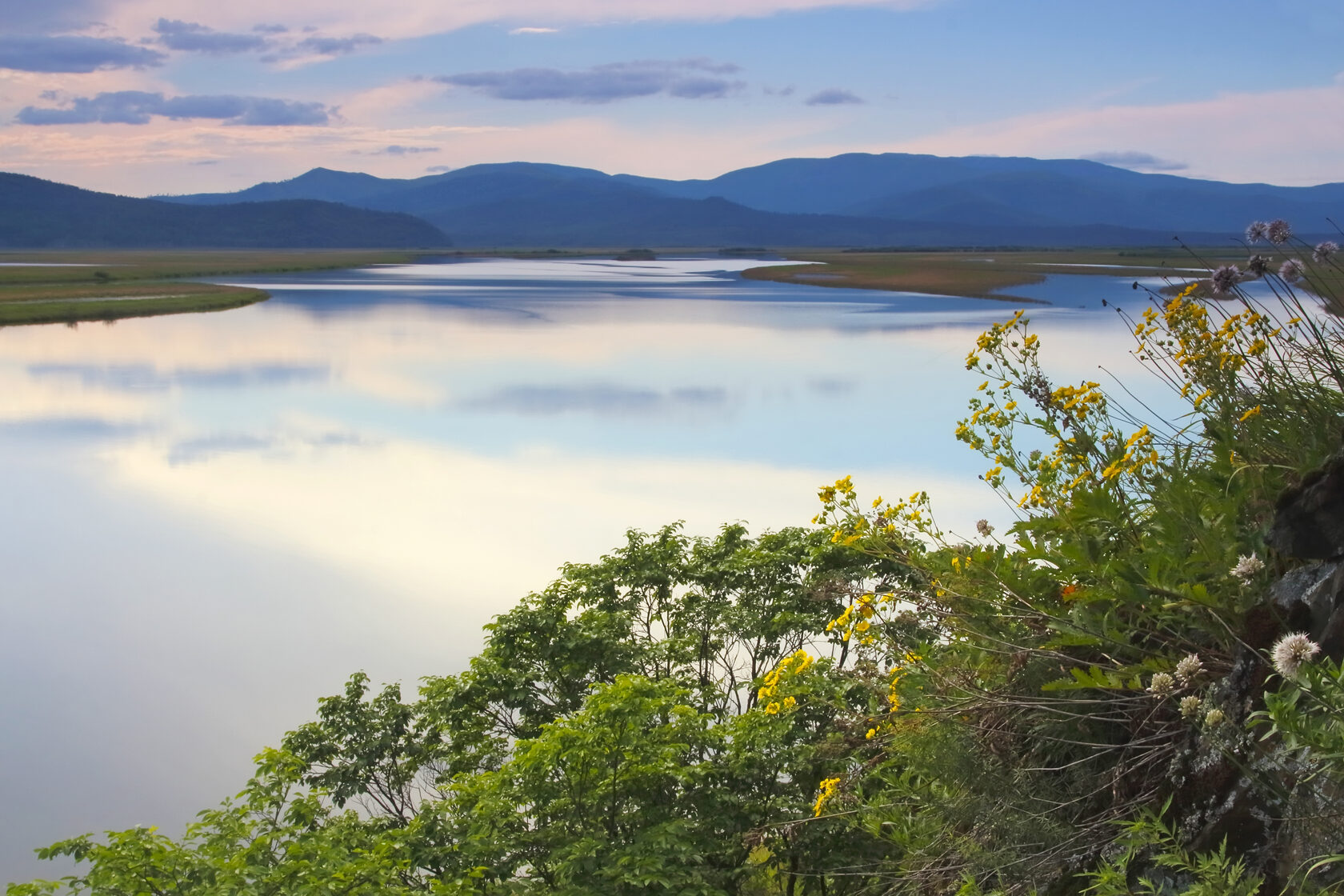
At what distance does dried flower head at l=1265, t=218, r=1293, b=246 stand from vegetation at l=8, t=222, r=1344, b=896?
17mm

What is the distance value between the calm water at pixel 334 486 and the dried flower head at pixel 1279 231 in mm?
11087

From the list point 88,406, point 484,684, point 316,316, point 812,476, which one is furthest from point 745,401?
point 316,316

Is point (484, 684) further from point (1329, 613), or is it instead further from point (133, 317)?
Result: point (133, 317)

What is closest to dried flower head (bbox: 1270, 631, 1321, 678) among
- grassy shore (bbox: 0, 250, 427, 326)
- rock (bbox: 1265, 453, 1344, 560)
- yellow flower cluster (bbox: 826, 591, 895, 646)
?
rock (bbox: 1265, 453, 1344, 560)

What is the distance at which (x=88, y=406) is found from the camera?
110 feet

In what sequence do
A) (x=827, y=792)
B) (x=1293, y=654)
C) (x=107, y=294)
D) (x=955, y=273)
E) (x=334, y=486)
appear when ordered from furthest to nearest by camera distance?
(x=955, y=273) → (x=107, y=294) → (x=334, y=486) → (x=827, y=792) → (x=1293, y=654)

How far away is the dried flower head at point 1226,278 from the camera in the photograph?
5.85 meters

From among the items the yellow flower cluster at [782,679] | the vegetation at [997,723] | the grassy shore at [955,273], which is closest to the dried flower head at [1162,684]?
the vegetation at [997,723]

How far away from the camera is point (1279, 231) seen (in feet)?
18.1

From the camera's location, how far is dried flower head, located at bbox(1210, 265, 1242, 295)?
5.85m

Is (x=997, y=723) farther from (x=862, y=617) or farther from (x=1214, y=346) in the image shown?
(x=1214, y=346)

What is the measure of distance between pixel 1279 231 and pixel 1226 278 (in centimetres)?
46

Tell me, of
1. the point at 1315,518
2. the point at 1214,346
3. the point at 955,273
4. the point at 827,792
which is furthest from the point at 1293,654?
the point at 955,273

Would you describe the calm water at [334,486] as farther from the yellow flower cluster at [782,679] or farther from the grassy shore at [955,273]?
the grassy shore at [955,273]
